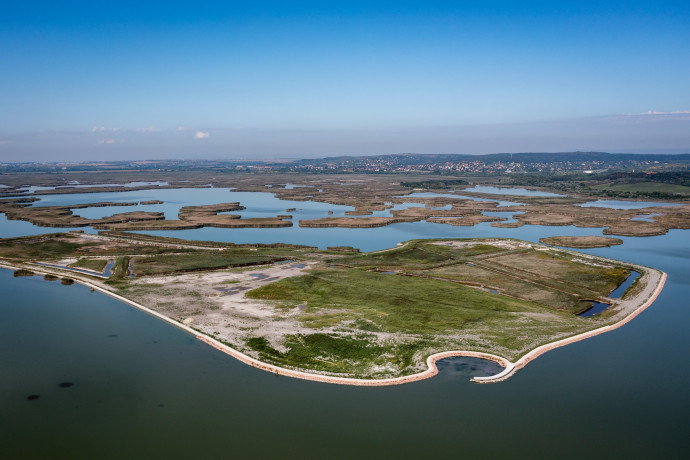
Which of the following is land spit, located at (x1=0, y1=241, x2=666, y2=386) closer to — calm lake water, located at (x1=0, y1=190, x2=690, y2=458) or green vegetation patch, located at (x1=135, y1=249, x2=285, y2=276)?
calm lake water, located at (x1=0, y1=190, x2=690, y2=458)

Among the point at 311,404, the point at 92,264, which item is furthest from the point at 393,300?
the point at 92,264

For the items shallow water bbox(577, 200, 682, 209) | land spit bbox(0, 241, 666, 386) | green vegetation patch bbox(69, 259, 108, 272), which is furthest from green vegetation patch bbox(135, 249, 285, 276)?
shallow water bbox(577, 200, 682, 209)

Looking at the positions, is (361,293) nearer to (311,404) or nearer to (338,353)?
(338,353)

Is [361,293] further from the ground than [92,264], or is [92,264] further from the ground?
[92,264]

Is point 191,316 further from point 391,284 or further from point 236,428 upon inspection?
point 391,284

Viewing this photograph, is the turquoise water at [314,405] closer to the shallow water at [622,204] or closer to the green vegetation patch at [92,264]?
the green vegetation patch at [92,264]

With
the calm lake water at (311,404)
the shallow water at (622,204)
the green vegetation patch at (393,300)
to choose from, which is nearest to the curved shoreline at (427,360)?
the calm lake water at (311,404)

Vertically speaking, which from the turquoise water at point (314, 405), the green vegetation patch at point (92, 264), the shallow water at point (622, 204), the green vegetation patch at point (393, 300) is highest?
the shallow water at point (622, 204)

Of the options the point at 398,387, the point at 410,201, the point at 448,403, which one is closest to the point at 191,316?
the point at 398,387
